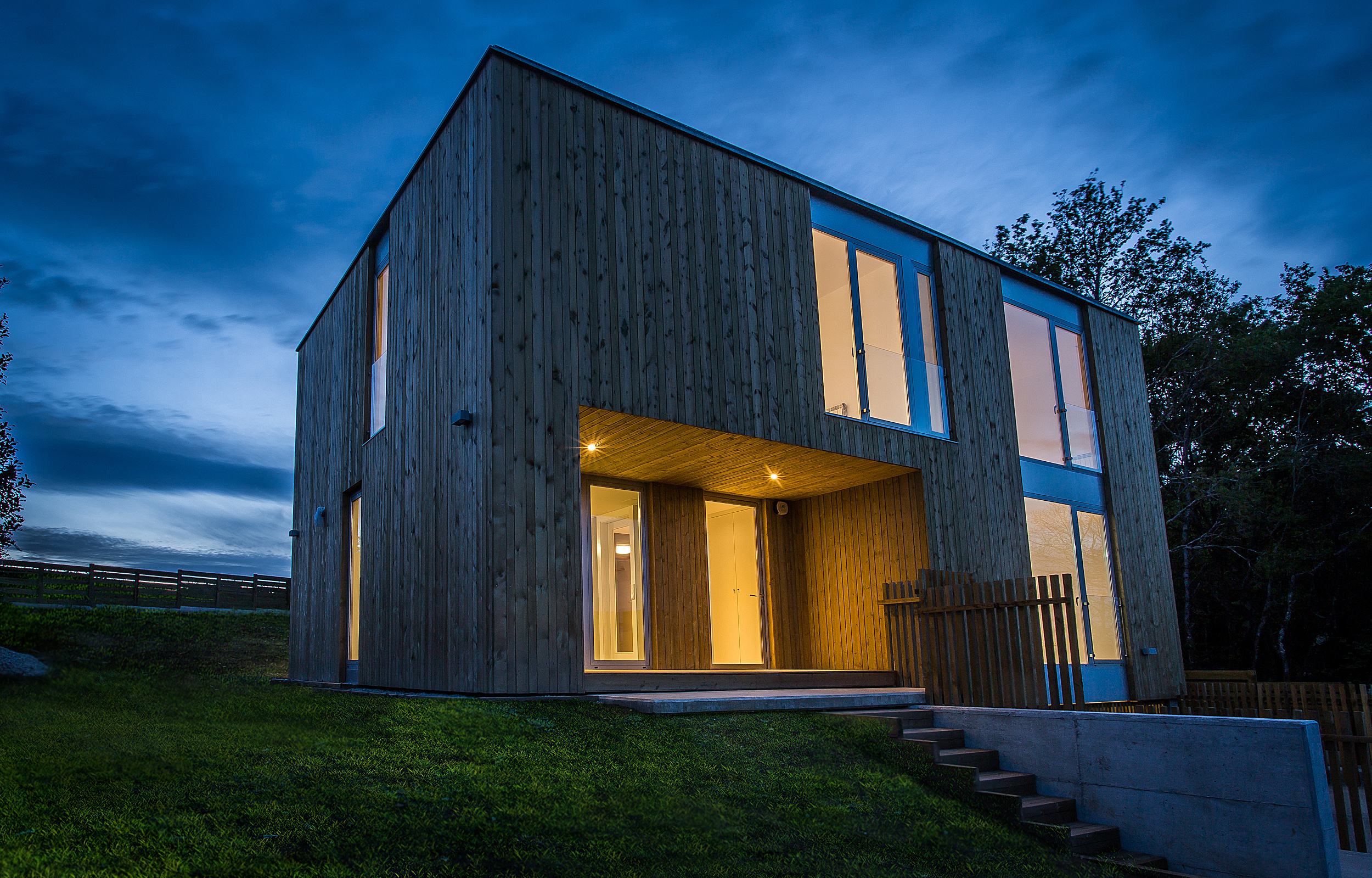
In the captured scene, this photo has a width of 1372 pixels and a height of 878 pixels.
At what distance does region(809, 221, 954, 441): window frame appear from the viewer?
10.1m

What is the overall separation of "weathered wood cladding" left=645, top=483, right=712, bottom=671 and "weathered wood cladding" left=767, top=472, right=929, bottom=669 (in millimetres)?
1195

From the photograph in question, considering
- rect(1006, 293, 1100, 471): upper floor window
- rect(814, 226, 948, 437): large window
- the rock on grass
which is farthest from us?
rect(1006, 293, 1100, 471): upper floor window

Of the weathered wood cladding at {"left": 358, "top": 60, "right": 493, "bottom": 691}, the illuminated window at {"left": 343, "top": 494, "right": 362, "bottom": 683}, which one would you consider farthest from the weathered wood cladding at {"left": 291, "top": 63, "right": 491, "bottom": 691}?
the illuminated window at {"left": 343, "top": 494, "right": 362, "bottom": 683}

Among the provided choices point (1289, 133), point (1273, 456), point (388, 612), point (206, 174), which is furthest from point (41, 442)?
point (1289, 133)

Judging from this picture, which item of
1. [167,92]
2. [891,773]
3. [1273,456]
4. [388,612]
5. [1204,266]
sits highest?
[167,92]

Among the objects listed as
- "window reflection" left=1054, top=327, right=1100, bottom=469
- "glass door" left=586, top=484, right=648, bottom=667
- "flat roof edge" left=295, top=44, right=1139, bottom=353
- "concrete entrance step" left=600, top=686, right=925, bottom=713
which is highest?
"flat roof edge" left=295, top=44, right=1139, bottom=353

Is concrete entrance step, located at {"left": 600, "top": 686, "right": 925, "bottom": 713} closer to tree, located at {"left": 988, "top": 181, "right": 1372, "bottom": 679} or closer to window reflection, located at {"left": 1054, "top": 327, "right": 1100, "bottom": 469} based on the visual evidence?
window reflection, located at {"left": 1054, "top": 327, "right": 1100, "bottom": 469}

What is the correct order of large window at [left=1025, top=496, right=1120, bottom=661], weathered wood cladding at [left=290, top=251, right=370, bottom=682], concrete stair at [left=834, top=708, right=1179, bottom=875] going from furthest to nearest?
large window at [left=1025, top=496, right=1120, bottom=661] < weathered wood cladding at [left=290, top=251, right=370, bottom=682] < concrete stair at [left=834, top=708, right=1179, bottom=875]

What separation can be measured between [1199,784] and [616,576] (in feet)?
20.6

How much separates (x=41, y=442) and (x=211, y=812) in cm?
2491

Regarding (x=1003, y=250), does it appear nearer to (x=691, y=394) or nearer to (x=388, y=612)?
(x=691, y=394)

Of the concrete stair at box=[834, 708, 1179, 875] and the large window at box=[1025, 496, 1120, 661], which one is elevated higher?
the large window at box=[1025, 496, 1120, 661]

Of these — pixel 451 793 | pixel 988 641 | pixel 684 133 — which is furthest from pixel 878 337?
pixel 451 793

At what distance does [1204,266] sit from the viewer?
25625 mm
